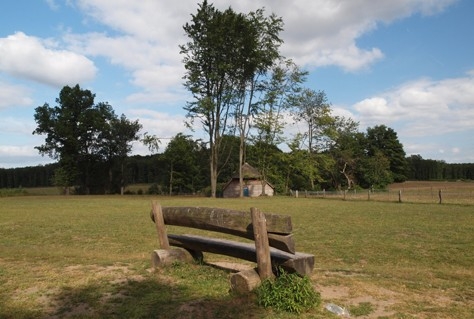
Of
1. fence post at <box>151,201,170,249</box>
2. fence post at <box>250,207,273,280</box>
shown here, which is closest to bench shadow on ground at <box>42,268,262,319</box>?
fence post at <box>250,207,273,280</box>

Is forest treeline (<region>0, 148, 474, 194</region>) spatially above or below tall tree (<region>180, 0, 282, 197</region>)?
below

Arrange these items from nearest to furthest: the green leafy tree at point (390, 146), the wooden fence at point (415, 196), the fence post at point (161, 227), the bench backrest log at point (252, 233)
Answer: the bench backrest log at point (252, 233) < the fence post at point (161, 227) < the wooden fence at point (415, 196) < the green leafy tree at point (390, 146)

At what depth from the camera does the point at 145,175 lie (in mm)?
91438

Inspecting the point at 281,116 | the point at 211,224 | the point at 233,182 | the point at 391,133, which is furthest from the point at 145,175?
the point at 211,224

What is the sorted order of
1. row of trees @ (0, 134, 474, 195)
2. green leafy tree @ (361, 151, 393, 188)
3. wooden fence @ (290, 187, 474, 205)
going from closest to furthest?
wooden fence @ (290, 187, 474, 205) < row of trees @ (0, 134, 474, 195) < green leafy tree @ (361, 151, 393, 188)

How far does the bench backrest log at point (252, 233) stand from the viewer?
4863mm

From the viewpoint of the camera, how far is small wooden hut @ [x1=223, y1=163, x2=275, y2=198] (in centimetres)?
5666

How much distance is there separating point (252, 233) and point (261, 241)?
0.71ft

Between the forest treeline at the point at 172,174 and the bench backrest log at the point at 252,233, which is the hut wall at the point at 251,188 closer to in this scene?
the forest treeline at the point at 172,174

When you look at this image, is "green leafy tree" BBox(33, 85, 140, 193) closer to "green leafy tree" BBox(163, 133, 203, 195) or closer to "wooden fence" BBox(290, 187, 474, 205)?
"green leafy tree" BBox(163, 133, 203, 195)

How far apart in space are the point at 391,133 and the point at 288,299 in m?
83.3

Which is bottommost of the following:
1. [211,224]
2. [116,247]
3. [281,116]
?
[116,247]

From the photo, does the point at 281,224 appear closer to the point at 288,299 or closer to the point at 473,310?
the point at 288,299

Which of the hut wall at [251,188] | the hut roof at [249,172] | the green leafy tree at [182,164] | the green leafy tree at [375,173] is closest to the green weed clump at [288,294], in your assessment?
the hut wall at [251,188]
